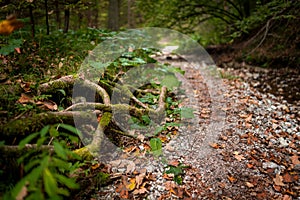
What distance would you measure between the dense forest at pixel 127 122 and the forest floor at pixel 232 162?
1cm

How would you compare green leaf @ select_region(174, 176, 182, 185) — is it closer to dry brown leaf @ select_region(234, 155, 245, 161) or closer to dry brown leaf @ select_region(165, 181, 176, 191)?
dry brown leaf @ select_region(165, 181, 176, 191)

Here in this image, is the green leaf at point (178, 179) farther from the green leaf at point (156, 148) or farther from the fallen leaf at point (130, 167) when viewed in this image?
the fallen leaf at point (130, 167)

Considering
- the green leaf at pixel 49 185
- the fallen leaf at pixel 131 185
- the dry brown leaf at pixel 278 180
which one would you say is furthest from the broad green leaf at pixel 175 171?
the green leaf at pixel 49 185

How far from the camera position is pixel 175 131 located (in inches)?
133

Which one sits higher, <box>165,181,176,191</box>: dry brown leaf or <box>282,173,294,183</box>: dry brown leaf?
<box>165,181,176,191</box>: dry brown leaf

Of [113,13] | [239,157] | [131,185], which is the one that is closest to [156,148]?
[131,185]

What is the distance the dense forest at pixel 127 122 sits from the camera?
2.04 meters

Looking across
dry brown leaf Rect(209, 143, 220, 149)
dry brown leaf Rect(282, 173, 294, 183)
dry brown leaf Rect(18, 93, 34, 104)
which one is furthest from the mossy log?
dry brown leaf Rect(282, 173, 294, 183)

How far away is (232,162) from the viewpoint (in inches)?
111

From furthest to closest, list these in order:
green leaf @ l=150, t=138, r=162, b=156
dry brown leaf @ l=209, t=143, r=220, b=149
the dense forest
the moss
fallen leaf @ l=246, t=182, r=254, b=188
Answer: dry brown leaf @ l=209, t=143, r=220, b=149 < green leaf @ l=150, t=138, r=162, b=156 < fallen leaf @ l=246, t=182, r=254, b=188 < the moss < the dense forest

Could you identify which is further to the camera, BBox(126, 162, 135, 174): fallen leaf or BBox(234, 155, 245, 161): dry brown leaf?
BBox(234, 155, 245, 161): dry brown leaf

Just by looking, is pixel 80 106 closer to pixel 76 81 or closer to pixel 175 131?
pixel 76 81

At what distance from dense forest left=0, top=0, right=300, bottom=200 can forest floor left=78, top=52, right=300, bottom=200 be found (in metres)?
0.01

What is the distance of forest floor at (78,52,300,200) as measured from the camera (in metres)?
2.34
